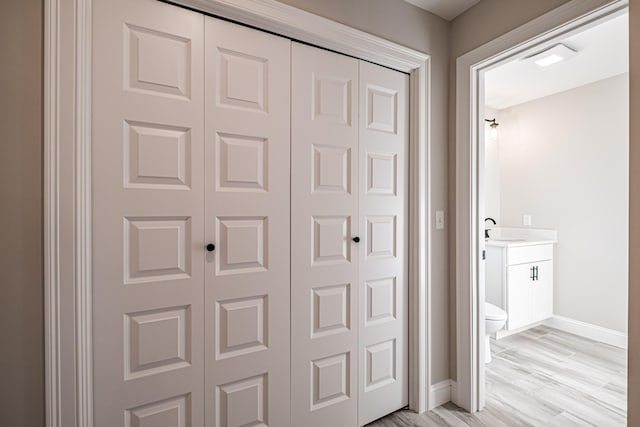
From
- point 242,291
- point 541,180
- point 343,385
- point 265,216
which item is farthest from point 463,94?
point 541,180

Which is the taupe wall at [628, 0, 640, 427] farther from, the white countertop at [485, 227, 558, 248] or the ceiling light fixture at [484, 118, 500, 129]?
the ceiling light fixture at [484, 118, 500, 129]

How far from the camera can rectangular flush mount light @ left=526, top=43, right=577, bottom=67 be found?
2443 mm

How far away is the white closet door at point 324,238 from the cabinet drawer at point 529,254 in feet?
6.90

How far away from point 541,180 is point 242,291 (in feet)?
11.9

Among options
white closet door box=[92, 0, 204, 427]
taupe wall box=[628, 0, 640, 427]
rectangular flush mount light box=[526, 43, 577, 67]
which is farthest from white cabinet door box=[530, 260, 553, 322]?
white closet door box=[92, 0, 204, 427]

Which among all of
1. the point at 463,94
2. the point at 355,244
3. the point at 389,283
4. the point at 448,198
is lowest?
the point at 389,283

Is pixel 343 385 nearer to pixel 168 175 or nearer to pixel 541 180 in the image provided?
pixel 168 175

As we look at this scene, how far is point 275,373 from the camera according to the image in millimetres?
1508

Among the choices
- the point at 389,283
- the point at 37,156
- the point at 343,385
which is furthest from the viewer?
the point at 389,283

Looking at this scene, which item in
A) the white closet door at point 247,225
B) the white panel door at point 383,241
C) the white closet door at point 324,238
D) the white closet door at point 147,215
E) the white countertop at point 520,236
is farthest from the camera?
the white countertop at point 520,236

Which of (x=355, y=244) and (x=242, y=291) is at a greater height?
(x=355, y=244)

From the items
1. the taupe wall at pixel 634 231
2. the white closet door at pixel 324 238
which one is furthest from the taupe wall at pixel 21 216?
the taupe wall at pixel 634 231

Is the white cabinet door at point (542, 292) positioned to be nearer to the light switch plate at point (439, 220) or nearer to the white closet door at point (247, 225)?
the light switch plate at point (439, 220)

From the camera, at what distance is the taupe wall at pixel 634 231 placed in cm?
106
